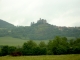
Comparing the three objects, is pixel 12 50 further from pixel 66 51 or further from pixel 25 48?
pixel 66 51

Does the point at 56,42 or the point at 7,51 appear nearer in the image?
the point at 7,51

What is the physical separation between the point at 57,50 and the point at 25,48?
14.3 metres

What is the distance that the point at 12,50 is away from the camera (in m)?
71.6

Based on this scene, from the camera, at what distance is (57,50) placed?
7200cm

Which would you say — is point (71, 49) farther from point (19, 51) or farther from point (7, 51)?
point (7, 51)

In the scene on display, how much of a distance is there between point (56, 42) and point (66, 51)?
1507 cm

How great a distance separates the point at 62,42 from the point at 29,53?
2355 cm

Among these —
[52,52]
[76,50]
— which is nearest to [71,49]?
[76,50]

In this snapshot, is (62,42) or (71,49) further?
(62,42)

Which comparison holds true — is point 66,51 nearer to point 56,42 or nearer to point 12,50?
point 56,42

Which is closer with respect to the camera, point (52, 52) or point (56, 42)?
point (52, 52)

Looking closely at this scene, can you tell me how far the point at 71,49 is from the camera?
71.8 metres

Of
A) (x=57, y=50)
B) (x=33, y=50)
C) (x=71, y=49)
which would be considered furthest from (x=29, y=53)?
(x=71, y=49)

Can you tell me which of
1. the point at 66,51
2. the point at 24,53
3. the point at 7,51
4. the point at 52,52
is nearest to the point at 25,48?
the point at 24,53
